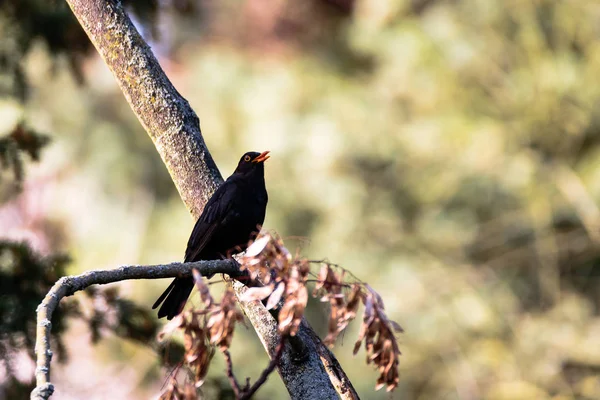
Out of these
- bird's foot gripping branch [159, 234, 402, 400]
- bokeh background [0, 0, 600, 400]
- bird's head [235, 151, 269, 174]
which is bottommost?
bird's foot gripping branch [159, 234, 402, 400]

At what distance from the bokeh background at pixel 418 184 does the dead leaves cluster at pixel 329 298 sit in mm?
7690

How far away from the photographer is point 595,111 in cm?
1147

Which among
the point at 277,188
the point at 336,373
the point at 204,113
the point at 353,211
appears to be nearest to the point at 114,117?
the point at 204,113

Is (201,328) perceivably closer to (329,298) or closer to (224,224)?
(329,298)

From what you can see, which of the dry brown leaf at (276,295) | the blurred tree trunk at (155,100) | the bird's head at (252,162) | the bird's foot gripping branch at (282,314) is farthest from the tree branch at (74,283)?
the bird's head at (252,162)

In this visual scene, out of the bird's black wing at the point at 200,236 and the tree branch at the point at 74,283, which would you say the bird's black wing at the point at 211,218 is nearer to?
the bird's black wing at the point at 200,236

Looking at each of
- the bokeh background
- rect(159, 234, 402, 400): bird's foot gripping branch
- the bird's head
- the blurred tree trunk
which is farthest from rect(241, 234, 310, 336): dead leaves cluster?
the bokeh background

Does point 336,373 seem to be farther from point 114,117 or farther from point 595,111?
point 114,117

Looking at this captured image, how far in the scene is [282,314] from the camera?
2125 millimetres

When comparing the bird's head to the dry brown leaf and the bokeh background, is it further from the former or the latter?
the bokeh background

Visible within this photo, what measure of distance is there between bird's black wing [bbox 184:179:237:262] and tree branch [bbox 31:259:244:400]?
2.44 feet

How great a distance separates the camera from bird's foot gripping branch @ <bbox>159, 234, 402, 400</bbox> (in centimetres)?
213

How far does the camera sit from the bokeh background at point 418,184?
Result: 432 inches

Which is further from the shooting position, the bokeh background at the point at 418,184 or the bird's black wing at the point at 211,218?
the bokeh background at the point at 418,184
